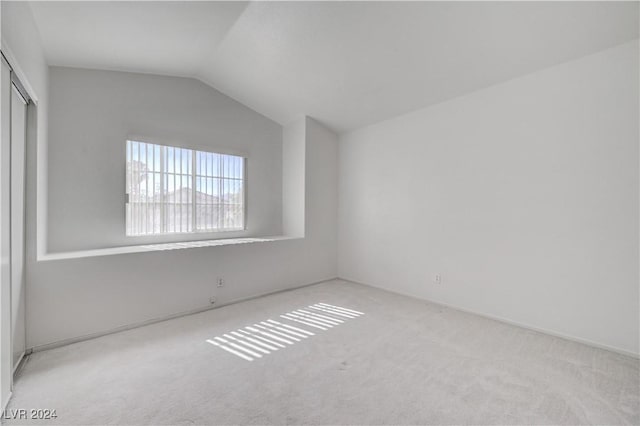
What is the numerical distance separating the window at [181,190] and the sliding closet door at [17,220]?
4.00ft

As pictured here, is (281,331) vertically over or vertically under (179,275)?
under

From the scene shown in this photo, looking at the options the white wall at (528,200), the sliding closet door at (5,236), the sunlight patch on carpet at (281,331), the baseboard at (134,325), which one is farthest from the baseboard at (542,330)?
the sliding closet door at (5,236)

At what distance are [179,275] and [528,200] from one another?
13.0 ft

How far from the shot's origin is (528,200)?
3066mm

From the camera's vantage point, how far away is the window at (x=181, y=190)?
3695mm

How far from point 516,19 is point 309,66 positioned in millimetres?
2118

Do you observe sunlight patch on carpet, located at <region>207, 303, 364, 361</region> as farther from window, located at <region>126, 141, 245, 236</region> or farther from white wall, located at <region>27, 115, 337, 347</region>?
window, located at <region>126, 141, 245, 236</region>

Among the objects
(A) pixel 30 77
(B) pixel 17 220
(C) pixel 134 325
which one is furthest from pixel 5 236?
(C) pixel 134 325

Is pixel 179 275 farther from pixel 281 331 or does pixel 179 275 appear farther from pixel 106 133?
pixel 106 133

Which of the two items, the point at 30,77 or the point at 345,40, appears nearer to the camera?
the point at 30,77

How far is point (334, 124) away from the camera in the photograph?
490cm

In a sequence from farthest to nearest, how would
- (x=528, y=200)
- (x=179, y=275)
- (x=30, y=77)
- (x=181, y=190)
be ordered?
(x=181, y=190) < (x=179, y=275) < (x=528, y=200) < (x=30, y=77)

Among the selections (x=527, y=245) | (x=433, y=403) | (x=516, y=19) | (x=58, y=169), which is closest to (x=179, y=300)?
(x=58, y=169)

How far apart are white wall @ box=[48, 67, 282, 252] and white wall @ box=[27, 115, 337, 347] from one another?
71 centimetres
